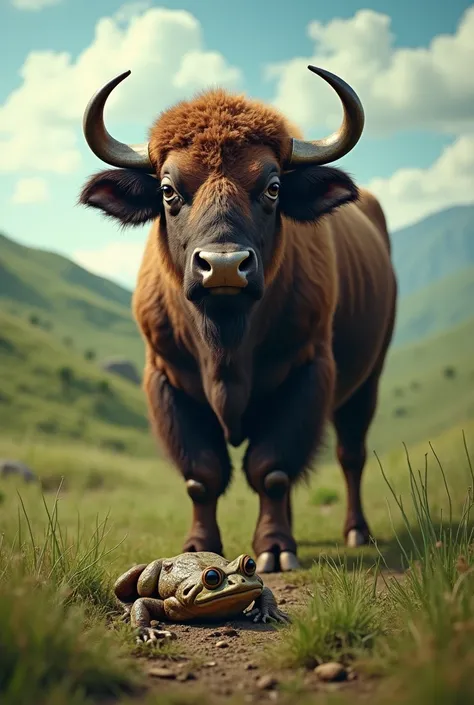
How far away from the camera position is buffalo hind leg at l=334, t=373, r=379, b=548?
9.53 meters

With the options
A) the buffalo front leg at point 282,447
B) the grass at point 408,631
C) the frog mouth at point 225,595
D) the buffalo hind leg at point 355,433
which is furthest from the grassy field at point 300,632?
the buffalo hind leg at point 355,433

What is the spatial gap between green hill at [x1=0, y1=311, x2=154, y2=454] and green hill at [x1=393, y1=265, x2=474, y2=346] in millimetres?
104404

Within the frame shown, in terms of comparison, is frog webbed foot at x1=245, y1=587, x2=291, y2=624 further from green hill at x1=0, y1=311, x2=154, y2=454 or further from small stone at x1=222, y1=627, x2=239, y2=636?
green hill at x1=0, y1=311, x2=154, y2=454

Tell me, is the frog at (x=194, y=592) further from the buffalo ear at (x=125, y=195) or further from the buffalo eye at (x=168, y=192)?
the buffalo ear at (x=125, y=195)

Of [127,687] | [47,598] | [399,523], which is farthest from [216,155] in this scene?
[399,523]

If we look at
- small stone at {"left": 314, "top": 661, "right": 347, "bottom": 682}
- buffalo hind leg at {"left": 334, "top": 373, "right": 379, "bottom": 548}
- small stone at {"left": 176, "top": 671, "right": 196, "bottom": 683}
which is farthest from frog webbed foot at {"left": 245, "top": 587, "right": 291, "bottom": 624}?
buffalo hind leg at {"left": 334, "top": 373, "right": 379, "bottom": 548}

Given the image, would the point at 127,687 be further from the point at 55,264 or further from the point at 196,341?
the point at 55,264

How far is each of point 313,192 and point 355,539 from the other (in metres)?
3.70

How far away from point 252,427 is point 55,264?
92172 mm

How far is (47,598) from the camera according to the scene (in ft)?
12.3

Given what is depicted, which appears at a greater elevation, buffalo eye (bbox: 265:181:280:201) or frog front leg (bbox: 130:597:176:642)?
buffalo eye (bbox: 265:181:280:201)

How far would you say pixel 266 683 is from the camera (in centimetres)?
342

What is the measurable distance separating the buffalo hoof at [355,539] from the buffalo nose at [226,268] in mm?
4154

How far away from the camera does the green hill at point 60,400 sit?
33.8 m
